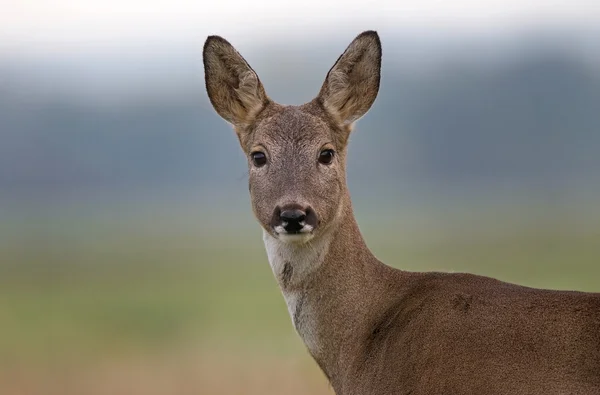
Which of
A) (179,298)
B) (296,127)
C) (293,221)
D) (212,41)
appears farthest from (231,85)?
(179,298)

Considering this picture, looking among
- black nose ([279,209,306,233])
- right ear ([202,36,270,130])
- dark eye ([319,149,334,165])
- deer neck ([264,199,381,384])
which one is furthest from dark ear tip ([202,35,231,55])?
black nose ([279,209,306,233])

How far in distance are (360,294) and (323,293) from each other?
298 millimetres

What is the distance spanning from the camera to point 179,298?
64.4m

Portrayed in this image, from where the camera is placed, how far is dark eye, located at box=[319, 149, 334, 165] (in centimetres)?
1066

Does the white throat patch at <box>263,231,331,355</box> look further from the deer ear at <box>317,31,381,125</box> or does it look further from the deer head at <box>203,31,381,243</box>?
the deer ear at <box>317,31,381,125</box>

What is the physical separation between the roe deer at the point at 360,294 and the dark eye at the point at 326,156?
0.4 inches

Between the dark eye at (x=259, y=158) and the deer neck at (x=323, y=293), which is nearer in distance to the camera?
the deer neck at (x=323, y=293)

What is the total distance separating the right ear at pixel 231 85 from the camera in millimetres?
11141

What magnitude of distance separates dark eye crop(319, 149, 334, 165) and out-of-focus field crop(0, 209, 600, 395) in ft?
10.8

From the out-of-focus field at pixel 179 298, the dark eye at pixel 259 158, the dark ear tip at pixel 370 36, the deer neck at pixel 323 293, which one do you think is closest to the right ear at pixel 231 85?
the dark eye at pixel 259 158

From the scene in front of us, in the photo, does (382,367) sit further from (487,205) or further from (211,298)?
(487,205)

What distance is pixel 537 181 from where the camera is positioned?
545 feet

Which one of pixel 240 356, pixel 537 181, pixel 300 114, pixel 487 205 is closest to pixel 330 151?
pixel 300 114

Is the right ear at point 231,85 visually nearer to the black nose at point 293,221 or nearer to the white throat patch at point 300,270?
the white throat patch at point 300,270
